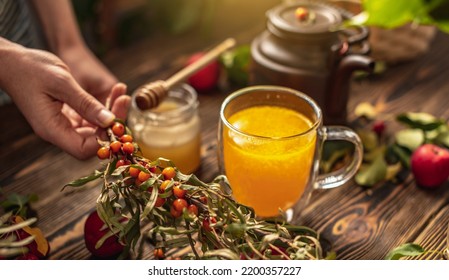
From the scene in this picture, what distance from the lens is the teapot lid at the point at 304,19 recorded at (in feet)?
3.72

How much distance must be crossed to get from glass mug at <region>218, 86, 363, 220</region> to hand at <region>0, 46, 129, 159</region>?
23 cm

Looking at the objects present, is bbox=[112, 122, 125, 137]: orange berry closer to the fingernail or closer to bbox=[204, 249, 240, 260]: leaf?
the fingernail

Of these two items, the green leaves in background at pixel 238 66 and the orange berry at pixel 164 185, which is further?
the green leaves in background at pixel 238 66

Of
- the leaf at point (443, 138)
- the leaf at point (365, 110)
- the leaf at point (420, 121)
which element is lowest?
the leaf at point (365, 110)

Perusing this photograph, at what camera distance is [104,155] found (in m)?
0.82

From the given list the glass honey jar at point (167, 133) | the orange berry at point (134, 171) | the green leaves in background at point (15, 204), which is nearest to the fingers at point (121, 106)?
the glass honey jar at point (167, 133)

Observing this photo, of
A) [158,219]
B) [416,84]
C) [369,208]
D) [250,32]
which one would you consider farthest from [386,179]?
[250,32]

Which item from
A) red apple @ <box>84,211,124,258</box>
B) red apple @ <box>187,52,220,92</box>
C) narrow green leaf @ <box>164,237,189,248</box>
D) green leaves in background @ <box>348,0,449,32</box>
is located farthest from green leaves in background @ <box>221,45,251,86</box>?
green leaves in background @ <box>348,0,449,32</box>

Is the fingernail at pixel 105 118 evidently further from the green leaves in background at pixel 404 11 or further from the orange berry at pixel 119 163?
the green leaves in background at pixel 404 11

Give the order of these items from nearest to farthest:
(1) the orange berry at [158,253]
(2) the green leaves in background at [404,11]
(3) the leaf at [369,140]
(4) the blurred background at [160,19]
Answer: (2) the green leaves in background at [404,11] < (1) the orange berry at [158,253] < (3) the leaf at [369,140] < (4) the blurred background at [160,19]

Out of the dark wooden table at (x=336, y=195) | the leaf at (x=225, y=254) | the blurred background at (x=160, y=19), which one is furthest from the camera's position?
the blurred background at (x=160, y=19)

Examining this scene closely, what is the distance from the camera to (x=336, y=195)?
1096 millimetres

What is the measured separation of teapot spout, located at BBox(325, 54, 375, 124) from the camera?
111cm

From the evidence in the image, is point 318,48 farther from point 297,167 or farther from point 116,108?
point 116,108
